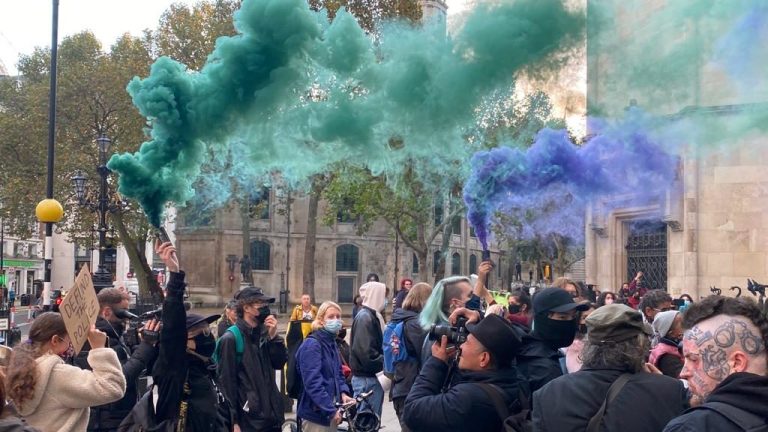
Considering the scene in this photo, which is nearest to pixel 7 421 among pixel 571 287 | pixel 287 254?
pixel 571 287

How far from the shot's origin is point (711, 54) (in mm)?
11836

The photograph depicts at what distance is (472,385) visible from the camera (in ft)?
14.0

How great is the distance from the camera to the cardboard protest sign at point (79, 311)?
480 cm

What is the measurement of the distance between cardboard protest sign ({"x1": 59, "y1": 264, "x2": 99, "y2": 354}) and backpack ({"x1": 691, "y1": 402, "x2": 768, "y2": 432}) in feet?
11.6

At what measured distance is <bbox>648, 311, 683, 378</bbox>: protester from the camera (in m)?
5.48

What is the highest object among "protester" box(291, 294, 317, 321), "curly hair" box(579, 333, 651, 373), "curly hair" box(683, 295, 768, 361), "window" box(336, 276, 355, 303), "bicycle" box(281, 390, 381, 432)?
"curly hair" box(683, 295, 768, 361)

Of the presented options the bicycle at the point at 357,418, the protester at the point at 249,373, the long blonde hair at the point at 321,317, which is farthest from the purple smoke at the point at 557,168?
the protester at the point at 249,373

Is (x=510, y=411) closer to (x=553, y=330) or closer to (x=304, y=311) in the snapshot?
(x=553, y=330)

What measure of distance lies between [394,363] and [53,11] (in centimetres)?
1378

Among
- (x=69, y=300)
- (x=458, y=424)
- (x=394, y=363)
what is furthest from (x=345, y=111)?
(x=458, y=424)

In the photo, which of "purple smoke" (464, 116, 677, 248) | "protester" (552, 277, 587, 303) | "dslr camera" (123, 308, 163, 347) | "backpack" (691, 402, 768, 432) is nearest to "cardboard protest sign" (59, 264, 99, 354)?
"dslr camera" (123, 308, 163, 347)

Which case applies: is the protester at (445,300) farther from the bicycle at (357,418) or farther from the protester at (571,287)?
the protester at (571,287)

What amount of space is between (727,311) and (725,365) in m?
0.23

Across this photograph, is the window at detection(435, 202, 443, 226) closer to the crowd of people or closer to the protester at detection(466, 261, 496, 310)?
the crowd of people
